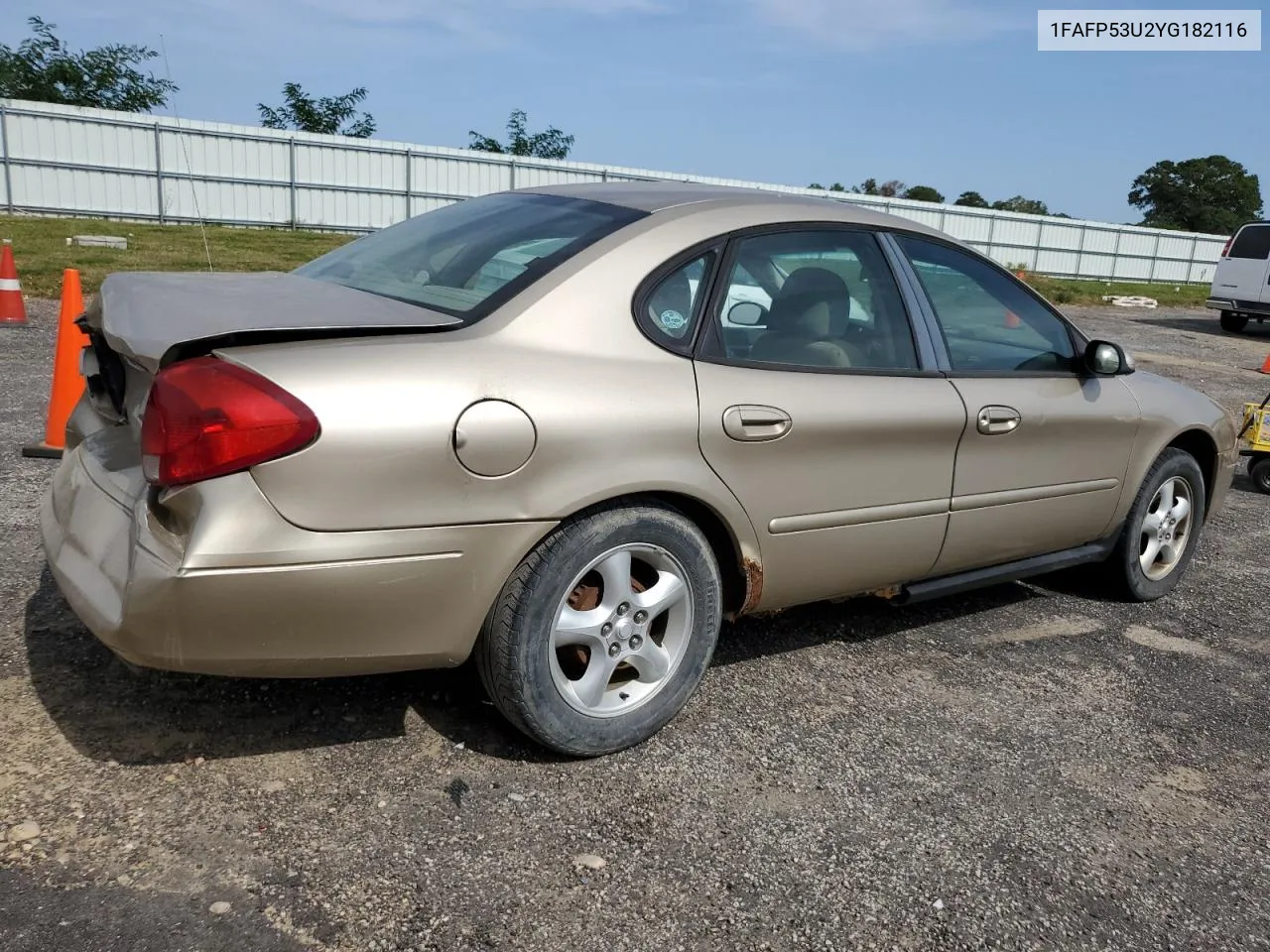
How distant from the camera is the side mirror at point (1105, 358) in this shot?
401 cm

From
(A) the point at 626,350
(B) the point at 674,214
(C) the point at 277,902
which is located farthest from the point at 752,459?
(C) the point at 277,902

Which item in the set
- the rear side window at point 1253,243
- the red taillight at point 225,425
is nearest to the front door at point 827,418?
the red taillight at point 225,425

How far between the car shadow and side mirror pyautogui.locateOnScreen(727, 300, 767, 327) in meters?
1.31

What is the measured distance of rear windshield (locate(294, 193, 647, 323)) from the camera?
9.57 feet

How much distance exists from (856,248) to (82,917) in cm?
282

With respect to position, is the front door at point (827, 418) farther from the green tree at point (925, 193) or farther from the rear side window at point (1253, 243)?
the green tree at point (925, 193)

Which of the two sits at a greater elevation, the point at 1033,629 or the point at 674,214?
the point at 674,214

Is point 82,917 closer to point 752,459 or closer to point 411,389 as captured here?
point 411,389

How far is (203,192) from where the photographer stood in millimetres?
22781

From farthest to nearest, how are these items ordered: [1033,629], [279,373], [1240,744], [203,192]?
[203,192] → [1033,629] → [1240,744] → [279,373]

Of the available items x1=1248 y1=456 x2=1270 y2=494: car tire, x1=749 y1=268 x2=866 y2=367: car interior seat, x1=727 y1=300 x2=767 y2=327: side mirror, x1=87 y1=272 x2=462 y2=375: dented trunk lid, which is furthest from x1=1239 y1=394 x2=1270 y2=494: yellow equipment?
x1=87 y1=272 x2=462 y2=375: dented trunk lid

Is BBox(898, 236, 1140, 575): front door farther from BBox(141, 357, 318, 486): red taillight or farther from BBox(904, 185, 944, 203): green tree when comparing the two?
BBox(904, 185, 944, 203): green tree

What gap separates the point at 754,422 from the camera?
304 cm

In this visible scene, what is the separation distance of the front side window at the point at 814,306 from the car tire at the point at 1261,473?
4.59 meters
